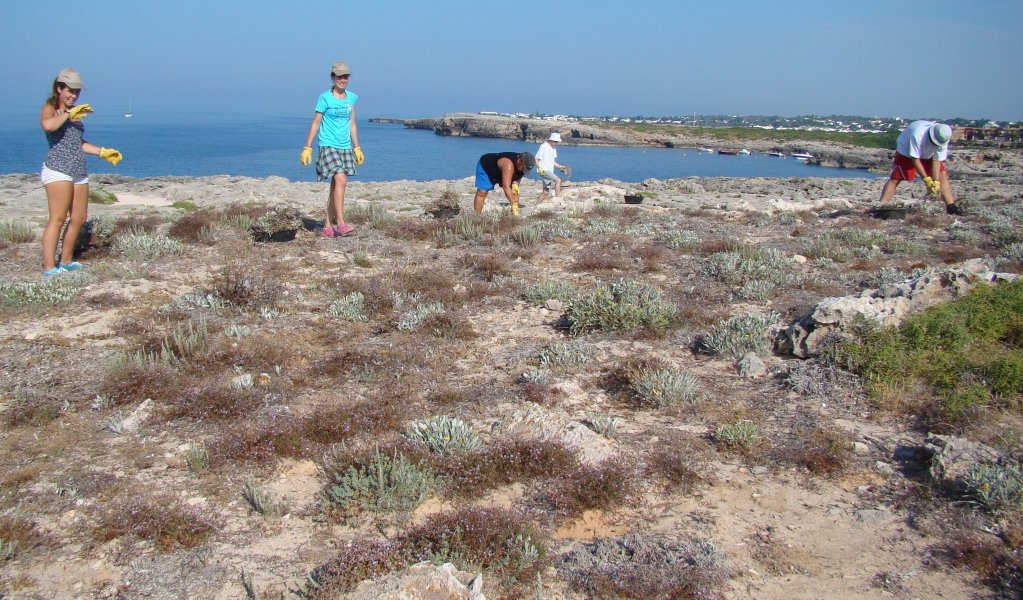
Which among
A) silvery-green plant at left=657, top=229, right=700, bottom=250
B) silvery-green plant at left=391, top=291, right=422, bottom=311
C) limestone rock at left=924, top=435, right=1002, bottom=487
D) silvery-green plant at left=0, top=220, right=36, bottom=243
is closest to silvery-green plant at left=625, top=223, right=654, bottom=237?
silvery-green plant at left=657, top=229, right=700, bottom=250

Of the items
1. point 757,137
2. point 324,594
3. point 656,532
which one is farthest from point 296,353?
point 757,137

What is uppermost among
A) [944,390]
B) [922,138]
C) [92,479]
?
[922,138]

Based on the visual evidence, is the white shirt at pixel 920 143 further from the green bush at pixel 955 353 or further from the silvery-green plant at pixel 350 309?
the silvery-green plant at pixel 350 309

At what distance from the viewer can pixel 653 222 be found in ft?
37.4

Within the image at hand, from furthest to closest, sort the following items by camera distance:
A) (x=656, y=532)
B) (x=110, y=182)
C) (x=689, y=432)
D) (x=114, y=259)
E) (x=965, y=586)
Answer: (x=110, y=182) → (x=114, y=259) → (x=689, y=432) → (x=656, y=532) → (x=965, y=586)

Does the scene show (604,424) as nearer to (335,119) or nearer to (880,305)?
(880,305)

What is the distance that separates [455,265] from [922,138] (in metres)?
8.74

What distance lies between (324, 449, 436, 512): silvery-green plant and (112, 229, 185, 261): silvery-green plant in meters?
5.60

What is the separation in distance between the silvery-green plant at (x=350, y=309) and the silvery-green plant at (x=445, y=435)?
2.16 m

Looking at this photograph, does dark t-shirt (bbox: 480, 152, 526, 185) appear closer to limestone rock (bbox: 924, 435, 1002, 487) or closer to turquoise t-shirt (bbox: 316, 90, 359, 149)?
turquoise t-shirt (bbox: 316, 90, 359, 149)

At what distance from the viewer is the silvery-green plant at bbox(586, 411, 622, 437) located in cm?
381

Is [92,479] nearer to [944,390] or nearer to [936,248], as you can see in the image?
[944,390]

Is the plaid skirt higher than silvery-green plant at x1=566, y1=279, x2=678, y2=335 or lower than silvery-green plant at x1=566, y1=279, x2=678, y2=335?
higher

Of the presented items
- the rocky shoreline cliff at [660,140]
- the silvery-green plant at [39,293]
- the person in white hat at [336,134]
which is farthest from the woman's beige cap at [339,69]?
the rocky shoreline cliff at [660,140]
